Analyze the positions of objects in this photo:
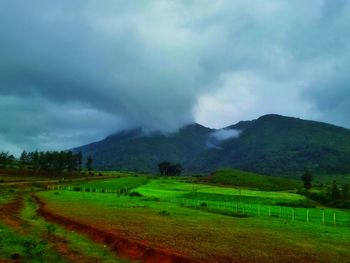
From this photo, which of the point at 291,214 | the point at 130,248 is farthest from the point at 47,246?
the point at 291,214

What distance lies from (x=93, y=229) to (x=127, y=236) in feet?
15.7

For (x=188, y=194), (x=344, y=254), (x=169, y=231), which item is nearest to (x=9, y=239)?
(x=169, y=231)

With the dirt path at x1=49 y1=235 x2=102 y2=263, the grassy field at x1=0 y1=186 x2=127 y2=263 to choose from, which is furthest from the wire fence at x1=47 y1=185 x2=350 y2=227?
the dirt path at x1=49 y1=235 x2=102 y2=263

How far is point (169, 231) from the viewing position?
3784 cm

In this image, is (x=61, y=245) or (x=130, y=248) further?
(x=61, y=245)

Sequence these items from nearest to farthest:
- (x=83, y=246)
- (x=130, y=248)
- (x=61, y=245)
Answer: (x=130, y=248), (x=61, y=245), (x=83, y=246)

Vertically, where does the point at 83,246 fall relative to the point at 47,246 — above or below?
below

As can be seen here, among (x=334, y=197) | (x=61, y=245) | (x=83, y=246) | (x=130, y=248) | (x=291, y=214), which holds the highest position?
(x=334, y=197)

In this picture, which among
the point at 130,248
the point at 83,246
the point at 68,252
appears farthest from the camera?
the point at 83,246

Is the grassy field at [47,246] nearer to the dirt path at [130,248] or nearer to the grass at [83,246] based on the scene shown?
the grass at [83,246]

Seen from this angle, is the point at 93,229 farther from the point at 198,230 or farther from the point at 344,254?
the point at 344,254

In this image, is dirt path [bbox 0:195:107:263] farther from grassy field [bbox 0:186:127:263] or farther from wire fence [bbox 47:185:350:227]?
wire fence [bbox 47:185:350:227]

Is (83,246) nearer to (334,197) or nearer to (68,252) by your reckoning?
(68,252)

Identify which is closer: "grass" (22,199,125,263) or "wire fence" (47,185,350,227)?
"grass" (22,199,125,263)
